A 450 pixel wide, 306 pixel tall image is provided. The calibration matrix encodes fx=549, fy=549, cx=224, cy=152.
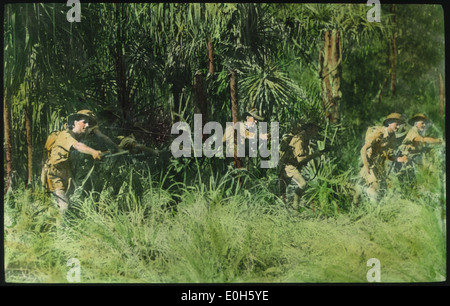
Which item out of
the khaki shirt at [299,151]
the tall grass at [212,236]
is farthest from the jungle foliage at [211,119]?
the khaki shirt at [299,151]

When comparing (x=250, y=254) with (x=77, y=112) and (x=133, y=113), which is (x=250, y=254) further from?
(x=77, y=112)

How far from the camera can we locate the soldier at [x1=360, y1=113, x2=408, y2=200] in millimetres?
4082

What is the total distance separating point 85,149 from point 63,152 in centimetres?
17

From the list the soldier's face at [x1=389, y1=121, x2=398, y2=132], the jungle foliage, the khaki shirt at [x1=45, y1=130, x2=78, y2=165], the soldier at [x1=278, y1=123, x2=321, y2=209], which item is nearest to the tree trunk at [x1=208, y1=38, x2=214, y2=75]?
the jungle foliage

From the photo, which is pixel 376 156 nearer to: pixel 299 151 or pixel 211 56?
pixel 299 151

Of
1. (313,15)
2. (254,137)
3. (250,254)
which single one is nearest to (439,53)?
(313,15)

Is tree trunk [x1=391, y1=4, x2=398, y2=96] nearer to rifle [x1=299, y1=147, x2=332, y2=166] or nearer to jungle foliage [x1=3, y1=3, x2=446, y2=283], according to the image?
jungle foliage [x1=3, y1=3, x2=446, y2=283]

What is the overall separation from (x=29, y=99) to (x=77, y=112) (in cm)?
37

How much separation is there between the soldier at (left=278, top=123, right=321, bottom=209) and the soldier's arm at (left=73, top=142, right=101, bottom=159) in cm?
135

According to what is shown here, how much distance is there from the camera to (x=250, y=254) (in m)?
3.98

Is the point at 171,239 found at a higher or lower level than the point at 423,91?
lower

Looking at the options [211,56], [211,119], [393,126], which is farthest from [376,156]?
[211,56]

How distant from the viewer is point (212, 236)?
397 centimetres

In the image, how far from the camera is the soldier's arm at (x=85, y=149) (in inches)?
158
